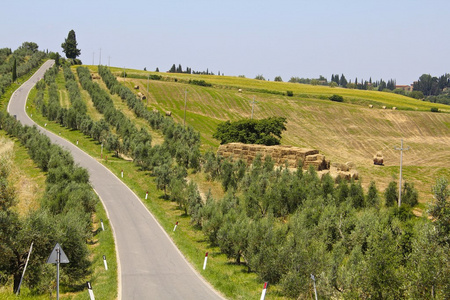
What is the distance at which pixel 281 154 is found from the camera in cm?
6162

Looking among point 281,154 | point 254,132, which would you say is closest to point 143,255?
point 281,154

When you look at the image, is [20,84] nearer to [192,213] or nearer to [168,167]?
[168,167]

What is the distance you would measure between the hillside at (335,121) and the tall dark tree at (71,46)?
6115cm

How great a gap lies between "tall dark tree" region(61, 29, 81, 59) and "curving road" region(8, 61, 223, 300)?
14374cm

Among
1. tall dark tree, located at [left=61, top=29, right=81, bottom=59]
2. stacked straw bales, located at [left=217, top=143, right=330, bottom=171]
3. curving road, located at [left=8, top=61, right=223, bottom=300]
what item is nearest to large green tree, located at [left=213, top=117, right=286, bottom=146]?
stacked straw bales, located at [left=217, top=143, right=330, bottom=171]

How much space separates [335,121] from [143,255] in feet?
270

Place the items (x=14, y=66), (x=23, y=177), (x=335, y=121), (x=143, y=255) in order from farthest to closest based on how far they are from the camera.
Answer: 1. (x=14, y=66)
2. (x=335, y=121)
3. (x=23, y=177)
4. (x=143, y=255)

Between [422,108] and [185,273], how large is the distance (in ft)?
381

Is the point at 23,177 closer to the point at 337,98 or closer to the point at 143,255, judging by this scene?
the point at 143,255

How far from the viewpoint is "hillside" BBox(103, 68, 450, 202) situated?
78688 millimetres

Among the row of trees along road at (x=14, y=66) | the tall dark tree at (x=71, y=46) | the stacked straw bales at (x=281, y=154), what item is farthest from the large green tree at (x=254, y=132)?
the tall dark tree at (x=71, y=46)

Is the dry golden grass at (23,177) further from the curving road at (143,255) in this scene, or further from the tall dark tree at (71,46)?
the tall dark tree at (71,46)

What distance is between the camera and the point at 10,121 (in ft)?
246

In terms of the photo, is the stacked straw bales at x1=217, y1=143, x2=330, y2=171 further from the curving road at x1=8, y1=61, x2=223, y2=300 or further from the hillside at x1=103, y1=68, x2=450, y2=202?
the curving road at x1=8, y1=61, x2=223, y2=300
